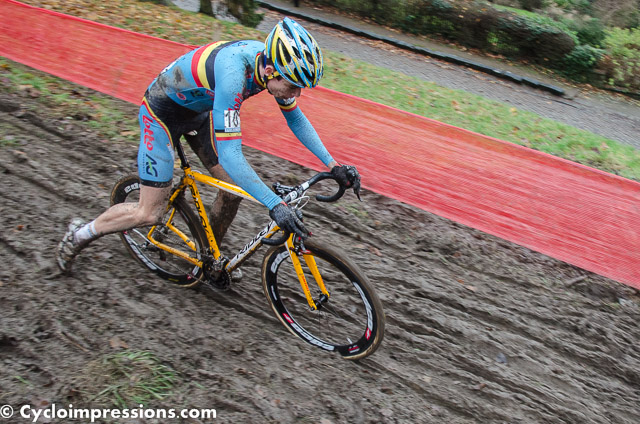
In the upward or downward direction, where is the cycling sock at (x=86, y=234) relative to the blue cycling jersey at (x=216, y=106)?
downward

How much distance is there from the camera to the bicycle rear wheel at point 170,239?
3.72 metres

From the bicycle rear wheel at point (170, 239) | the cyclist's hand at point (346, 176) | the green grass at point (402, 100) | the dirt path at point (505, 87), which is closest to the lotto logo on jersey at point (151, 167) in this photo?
the bicycle rear wheel at point (170, 239)

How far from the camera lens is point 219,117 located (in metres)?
2.91

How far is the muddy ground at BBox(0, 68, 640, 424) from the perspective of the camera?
320cm

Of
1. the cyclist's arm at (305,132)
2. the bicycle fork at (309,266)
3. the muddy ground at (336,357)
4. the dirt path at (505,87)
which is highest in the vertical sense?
the dirt path at (505,87)

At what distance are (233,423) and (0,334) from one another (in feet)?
5.47

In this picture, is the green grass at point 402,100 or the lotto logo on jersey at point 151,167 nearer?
the lotto logo on jersey at point 151,167

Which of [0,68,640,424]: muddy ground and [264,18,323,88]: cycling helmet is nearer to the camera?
[264,18,323,88]: cycling helmet

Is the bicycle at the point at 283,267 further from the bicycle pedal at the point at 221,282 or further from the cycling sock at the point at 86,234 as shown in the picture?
the cycling sock at the point at 86,234

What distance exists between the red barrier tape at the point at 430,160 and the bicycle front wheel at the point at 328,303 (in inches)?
76.3

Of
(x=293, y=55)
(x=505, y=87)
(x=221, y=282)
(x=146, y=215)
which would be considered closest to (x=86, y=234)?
(x=146, y=215)

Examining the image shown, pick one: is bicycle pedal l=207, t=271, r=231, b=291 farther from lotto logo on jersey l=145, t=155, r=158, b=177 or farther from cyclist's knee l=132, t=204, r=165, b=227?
lotto logo on jersey l=145, t=155, r=158, b=177

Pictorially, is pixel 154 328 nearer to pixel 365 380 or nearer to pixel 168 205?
pixel 168 205

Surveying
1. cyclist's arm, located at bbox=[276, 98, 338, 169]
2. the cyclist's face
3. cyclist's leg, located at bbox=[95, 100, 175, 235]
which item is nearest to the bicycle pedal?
cyclist's leg, located at bbox=[95, 100, 175, 235]
